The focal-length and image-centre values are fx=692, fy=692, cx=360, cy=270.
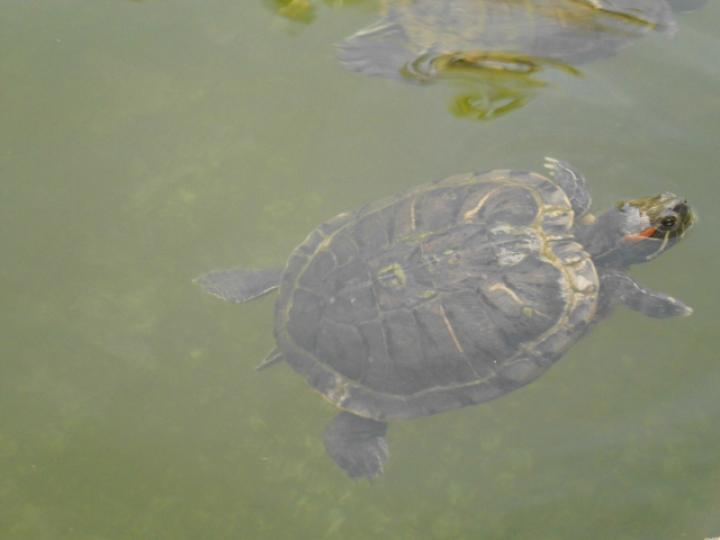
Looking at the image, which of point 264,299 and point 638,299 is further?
point 264,299

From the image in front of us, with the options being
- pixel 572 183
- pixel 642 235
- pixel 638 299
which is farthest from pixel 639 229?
pixel 572 183

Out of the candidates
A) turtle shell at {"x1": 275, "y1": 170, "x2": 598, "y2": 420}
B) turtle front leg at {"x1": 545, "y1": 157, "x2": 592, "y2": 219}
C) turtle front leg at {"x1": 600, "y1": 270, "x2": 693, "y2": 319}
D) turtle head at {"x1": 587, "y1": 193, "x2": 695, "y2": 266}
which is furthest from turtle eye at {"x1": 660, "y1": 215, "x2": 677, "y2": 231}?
turtle shell at {"x1": 275, "y1": 170, "x2": 598, "y2": 420}

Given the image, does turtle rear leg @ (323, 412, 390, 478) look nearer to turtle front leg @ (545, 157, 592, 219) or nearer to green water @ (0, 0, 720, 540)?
green water @ (0, 0, 720, 540)

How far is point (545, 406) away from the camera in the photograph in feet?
13.6

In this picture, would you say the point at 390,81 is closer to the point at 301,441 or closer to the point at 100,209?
the point at 100,209

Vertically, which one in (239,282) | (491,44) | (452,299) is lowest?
(239,282)

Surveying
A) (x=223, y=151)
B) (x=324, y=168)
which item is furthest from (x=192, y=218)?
(x=324, y=168)

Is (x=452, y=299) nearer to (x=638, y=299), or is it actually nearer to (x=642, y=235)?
(x=638, y=299)

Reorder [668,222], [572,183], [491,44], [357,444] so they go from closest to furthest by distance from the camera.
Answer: [357,444]
[668,222]
[572,183]
[491,44]

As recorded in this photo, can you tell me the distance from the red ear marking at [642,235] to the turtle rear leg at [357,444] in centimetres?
182

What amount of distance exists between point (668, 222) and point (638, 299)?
1.62 ft

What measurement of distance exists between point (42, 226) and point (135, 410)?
1.56 meters

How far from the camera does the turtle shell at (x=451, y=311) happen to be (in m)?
3.67

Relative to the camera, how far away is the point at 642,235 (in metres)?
4.09
